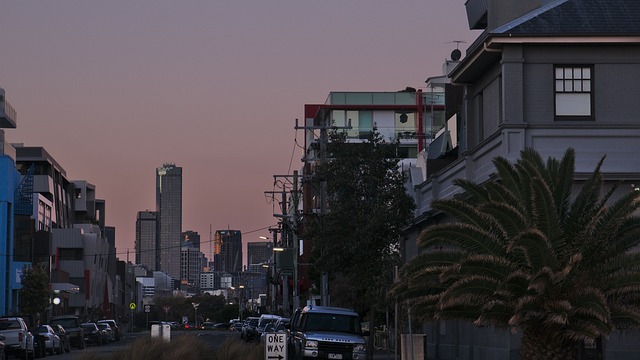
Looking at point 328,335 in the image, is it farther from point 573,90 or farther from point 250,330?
point 250,330

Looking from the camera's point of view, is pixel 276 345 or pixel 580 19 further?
pixel 580 19

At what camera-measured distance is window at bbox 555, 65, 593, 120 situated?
30906mm

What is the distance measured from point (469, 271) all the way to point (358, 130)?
81.2 m

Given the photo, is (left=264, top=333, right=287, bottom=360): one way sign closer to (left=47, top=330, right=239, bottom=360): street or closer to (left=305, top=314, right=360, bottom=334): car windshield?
(left=47, top=330, right=239, bottom=360): street

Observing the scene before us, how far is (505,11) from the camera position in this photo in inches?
1336

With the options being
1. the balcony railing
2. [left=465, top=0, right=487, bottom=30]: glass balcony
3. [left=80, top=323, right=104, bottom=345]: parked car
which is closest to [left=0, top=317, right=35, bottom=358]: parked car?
[left=465, top=0, right=487, bottom=30]: glass balcony

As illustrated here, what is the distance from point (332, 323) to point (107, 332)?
40.0 meters

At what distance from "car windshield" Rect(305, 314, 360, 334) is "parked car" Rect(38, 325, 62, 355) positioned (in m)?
17.3

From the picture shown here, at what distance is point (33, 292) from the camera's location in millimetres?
80438

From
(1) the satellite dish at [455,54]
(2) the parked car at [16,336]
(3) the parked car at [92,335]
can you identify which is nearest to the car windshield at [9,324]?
(2) the parked car at [16,336]

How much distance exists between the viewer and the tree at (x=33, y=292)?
8025cm

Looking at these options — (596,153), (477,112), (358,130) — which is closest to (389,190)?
(477,112)

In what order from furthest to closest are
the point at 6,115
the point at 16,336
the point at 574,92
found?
1. the point at 6,115
2. the point at 16,336
3. the point at 574,92

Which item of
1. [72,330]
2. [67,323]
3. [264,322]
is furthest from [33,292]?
[264,322]
